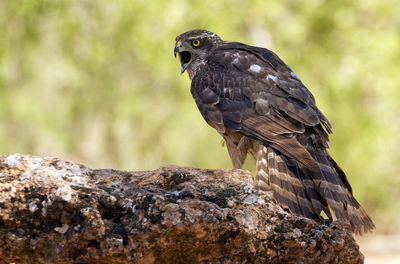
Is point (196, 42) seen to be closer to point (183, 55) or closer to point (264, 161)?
point (183, 55)

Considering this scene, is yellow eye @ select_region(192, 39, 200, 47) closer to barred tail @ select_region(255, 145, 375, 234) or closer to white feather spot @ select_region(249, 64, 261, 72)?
white feather spot @ select_region(249, 64, 261, 72)

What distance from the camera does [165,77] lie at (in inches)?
564

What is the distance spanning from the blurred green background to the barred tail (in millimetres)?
7226

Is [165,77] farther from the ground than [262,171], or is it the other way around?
[165,77]

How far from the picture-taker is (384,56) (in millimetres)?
11586

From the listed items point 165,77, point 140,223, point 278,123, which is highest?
point 165,77

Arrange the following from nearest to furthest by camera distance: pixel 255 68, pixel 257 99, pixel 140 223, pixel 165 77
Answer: pixel 140 223 → pixel 257 99 → pixel 255 68 → pixel 165 77

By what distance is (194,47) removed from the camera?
21.8ft

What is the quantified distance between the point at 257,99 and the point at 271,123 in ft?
1.33

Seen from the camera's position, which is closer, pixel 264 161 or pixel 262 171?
pixel 262 171

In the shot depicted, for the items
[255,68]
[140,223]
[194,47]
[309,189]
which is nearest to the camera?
[140,223]

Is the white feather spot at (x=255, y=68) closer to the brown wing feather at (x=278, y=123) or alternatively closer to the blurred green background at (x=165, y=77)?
the brown wing feather at (x=278, y=123)

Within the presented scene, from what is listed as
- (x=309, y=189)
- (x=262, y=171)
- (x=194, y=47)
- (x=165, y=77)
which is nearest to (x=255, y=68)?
(x=194, y=47)

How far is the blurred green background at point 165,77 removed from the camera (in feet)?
40.5
